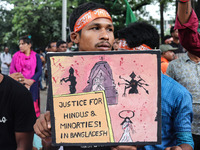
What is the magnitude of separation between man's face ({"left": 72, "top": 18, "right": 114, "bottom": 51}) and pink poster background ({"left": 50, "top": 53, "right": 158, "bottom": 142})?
1.10ft

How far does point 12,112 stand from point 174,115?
1.32 metres

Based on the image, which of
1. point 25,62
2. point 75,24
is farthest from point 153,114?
point 25,62

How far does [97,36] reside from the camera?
187cm

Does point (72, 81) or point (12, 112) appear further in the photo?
point (12, 112)

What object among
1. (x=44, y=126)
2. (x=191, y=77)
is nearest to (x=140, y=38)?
(x=44, y=126)

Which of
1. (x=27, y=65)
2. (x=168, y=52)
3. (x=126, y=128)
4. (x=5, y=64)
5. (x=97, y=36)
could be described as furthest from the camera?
(x=5, y=64)

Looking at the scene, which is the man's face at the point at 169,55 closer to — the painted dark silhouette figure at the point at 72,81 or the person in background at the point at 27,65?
the person in background at the point at 27,65

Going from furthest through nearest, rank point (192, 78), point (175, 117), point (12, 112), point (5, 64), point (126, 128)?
point (5, 64)
point (192, 78)
point (12, 112)
point (175, 117)
point (126, 128)

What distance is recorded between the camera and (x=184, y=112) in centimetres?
173

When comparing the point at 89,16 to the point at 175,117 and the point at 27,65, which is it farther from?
the point at 27,65

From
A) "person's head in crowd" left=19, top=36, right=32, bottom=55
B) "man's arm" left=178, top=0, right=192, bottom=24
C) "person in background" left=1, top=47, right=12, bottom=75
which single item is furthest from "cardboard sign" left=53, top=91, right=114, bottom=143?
"person in background" left=1, top=47, right=12, bottom=75

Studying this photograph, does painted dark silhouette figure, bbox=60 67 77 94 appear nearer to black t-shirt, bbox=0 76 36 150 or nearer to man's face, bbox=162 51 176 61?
black t-shirt, bbox=0 76 36 150

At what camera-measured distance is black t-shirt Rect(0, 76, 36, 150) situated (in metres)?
2.21

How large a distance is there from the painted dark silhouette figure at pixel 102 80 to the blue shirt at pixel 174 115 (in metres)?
0.42
